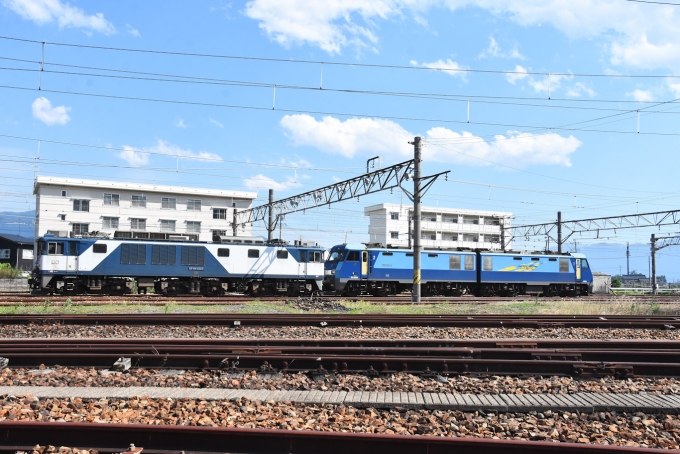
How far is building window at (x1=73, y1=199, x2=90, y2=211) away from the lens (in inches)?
1938

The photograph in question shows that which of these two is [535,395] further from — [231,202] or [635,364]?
[231,202]

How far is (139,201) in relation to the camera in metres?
51.4

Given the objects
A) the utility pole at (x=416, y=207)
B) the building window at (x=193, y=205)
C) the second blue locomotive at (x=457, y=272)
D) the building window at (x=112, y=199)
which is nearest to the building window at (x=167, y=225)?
the building window at (x=193, y=205)

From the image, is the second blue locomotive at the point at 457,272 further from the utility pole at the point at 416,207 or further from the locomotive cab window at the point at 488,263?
the utility pole at the point at 416,207

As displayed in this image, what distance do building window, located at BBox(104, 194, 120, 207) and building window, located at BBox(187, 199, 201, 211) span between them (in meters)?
6.62

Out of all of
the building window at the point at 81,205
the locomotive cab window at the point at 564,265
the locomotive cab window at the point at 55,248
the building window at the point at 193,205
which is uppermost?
the building window at the point at 193,205

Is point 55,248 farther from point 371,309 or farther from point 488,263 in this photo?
point 488,263

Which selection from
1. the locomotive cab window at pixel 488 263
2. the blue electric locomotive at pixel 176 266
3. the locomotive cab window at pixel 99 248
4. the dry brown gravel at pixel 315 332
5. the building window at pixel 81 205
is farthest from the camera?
the building window at pixel 81 205

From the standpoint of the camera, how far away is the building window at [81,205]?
4922 cm

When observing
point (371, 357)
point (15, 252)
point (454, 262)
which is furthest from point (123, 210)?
point (371, 357)

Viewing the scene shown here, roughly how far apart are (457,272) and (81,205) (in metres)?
36.3

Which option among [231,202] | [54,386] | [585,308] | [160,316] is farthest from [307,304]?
[231,202]

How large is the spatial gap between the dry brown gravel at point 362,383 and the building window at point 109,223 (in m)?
44.9

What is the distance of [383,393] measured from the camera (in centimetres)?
708
